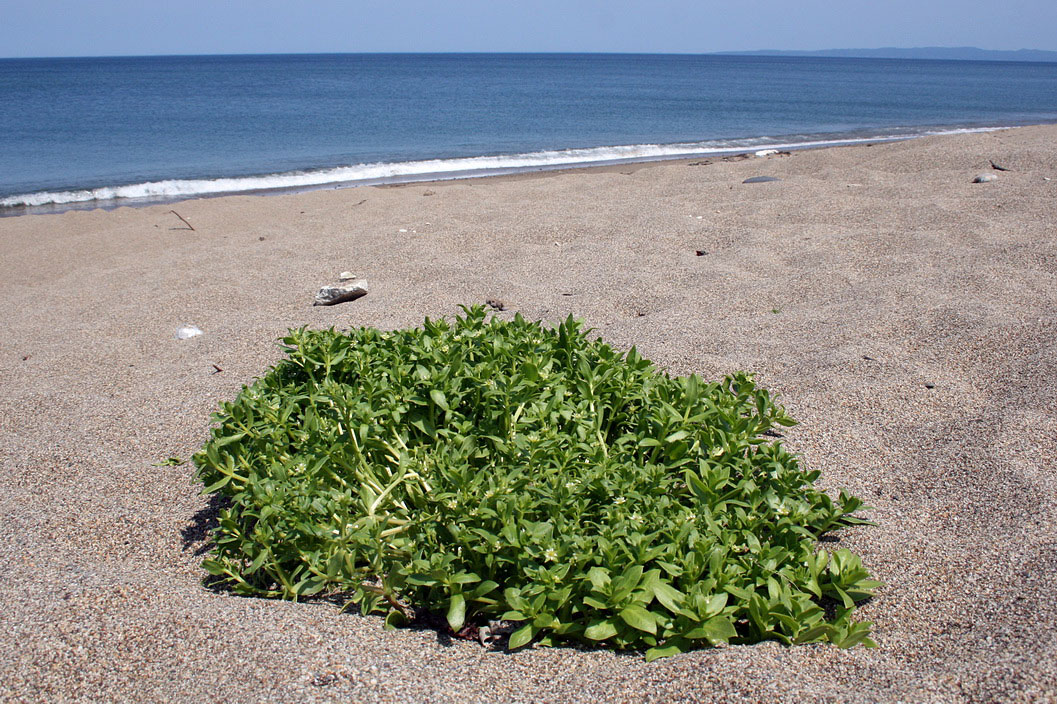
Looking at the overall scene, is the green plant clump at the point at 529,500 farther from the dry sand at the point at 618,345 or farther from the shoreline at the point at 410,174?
the shoreline at the point at 410,174

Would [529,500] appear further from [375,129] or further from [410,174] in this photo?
[375,129]

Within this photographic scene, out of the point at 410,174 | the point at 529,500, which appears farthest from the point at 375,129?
the point at 529,500

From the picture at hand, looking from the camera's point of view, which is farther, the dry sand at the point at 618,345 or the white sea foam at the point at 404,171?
the white sea foam at the point at 404,171

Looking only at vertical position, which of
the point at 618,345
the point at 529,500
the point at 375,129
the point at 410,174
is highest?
the point at 375,129

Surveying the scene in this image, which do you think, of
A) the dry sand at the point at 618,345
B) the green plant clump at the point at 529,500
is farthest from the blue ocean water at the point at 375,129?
the green plant clump at the point at 529,500

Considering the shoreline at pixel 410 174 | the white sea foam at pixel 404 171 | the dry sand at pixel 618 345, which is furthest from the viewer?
the white sea foam at pixel 404 171

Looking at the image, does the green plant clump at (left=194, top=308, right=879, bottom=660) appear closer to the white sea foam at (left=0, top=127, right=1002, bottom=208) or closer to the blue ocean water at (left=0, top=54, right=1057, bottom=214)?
the white sea foam at (left=0, top=127, right=1002, bottom=208)

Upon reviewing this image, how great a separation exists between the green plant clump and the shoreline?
10469 mm

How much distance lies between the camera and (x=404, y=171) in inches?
599

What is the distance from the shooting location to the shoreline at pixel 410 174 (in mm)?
12213

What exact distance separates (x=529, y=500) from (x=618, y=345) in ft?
6.72

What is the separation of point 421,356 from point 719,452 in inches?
38.6

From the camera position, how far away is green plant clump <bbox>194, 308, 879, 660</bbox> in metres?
1.77

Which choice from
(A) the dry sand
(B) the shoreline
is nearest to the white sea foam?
(B) the shoreline
